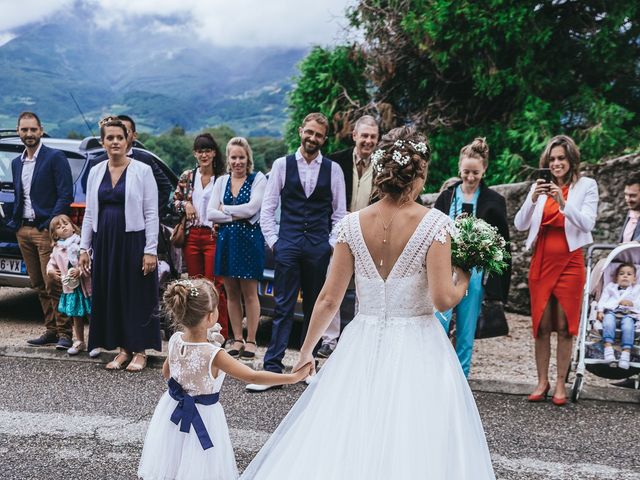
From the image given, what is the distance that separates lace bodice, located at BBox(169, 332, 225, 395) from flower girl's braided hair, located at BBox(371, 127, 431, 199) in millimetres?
1209

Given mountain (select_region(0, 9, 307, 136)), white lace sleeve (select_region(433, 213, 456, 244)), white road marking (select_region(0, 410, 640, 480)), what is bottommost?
white road marking (select_region(0, 410, 640, 480))

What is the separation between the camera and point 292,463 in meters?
3.40

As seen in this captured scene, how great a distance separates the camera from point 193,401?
3793 mm

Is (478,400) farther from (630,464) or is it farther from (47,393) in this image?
(47,393)

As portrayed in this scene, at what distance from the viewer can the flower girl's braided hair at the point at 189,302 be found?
384cm

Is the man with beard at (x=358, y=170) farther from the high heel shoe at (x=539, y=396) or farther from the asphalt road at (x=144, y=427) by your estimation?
the high heel shoe at (x=539, y=396)

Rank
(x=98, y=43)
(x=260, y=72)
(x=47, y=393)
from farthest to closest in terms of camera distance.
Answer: (x=260, y=72) → (x=98, y=43) → (x=47, y=393)

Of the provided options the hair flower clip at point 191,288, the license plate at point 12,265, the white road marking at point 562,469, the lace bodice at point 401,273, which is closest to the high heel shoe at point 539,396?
the white road marking at point 562,469

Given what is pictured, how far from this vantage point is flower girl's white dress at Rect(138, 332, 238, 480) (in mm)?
3707

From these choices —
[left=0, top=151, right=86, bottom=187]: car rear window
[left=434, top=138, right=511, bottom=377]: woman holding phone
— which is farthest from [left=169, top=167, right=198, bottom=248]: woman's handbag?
[left=434, top=138, right=511, bottom=377]: woman holding phone

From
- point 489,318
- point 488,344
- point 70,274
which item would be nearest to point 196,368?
point 489,318

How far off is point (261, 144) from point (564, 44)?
708 centimetres

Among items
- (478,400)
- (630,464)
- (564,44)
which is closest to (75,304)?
(478,400)

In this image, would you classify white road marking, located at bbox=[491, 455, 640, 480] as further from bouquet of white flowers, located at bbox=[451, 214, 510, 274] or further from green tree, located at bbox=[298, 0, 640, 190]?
green tree, located at bbox=[298, 0, 640, 190]
